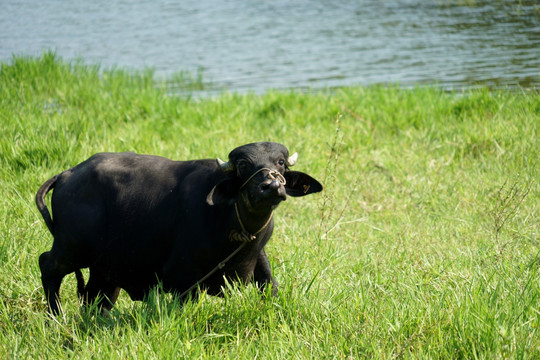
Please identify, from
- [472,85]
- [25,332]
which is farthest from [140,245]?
[472,85]

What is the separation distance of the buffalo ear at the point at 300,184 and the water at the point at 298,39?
7232 millimetres

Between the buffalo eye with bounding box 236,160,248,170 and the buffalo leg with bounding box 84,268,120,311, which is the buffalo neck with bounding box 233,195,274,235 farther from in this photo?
the buffalo leg with bounding box 84,268,120,311

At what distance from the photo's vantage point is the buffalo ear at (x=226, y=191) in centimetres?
344

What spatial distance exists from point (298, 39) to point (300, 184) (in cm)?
1226

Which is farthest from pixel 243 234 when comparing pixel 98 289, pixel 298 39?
pixel 298 39

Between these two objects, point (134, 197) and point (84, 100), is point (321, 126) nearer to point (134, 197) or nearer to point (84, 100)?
point (84, 100)

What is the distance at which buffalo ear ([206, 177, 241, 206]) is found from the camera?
3.44 m

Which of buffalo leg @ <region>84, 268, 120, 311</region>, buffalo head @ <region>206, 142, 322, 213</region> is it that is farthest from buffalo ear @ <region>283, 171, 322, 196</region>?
buffalo leg @ <region>84, 268, 120, 311</region>

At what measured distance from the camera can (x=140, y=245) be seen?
3760 mm

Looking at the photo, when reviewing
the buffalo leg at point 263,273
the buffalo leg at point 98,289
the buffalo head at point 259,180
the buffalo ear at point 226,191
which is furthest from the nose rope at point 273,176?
the buffalo leg at point 98,289

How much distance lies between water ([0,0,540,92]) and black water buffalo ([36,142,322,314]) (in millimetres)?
6681

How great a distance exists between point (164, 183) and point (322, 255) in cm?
129

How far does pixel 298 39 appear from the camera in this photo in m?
15.4

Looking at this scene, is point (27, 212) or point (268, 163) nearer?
point (268, 163)
